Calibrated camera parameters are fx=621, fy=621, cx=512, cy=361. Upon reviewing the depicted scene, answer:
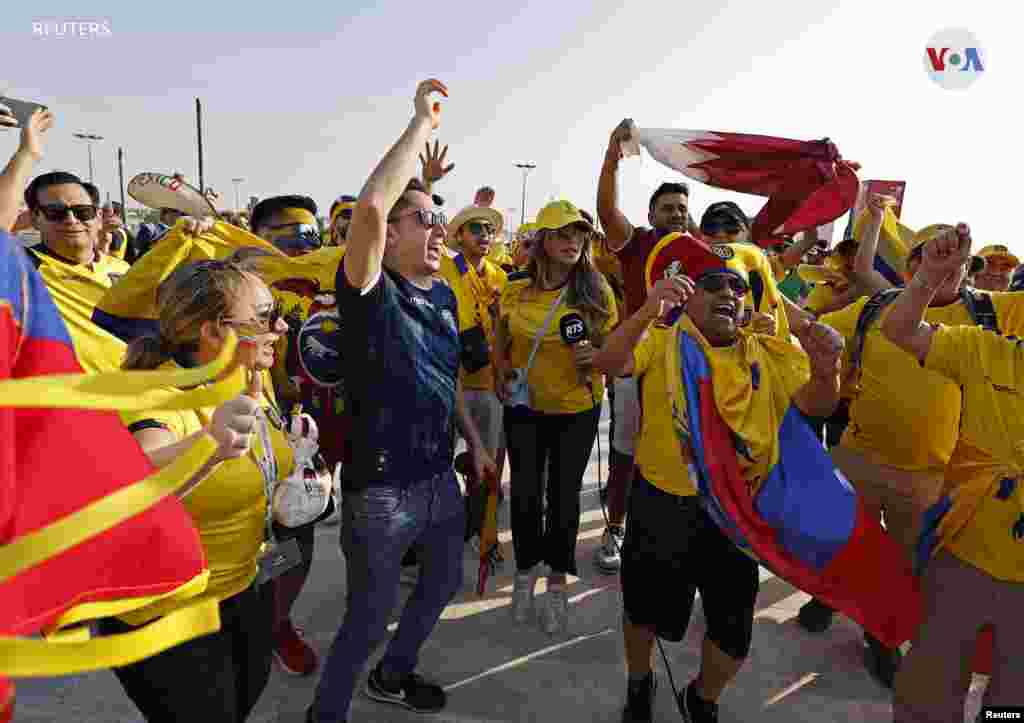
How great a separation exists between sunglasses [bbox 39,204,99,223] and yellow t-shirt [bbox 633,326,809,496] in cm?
319

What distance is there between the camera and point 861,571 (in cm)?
230

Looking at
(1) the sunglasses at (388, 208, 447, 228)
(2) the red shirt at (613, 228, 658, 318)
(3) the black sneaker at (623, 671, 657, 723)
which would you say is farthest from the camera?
(2) the red shirt at (613, 228, 658, 318)

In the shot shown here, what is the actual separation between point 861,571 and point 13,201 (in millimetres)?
2976

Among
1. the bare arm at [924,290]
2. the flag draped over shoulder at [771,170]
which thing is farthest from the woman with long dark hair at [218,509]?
the flag draped over shoulder at [771,170]

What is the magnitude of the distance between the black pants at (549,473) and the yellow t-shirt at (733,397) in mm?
883

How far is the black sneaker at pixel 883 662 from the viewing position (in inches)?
123

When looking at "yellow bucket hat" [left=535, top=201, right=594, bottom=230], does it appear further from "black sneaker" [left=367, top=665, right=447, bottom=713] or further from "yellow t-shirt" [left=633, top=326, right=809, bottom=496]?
"black sneaker" [left=367, top=665, right=447, bottom=713]

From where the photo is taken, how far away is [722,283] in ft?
8.05

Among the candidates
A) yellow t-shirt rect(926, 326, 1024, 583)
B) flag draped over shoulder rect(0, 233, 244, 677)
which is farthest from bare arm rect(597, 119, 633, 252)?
flag draped over shoulder rect(0, 233, 244, 677)

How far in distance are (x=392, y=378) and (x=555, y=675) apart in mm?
1861

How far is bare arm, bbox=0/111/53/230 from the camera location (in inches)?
64.4

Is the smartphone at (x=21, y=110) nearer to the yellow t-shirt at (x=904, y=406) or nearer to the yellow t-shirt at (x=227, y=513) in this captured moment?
the yellow t-shirt at (x=227, y=513)

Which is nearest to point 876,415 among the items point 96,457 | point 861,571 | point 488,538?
point 861,571

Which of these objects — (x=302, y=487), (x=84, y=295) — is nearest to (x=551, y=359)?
(x=302, y=487)
